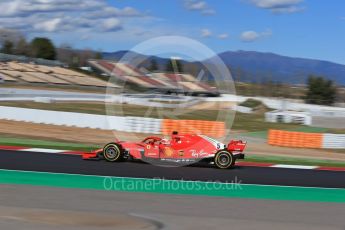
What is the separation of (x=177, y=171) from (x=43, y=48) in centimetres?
9580

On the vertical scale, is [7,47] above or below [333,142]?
above

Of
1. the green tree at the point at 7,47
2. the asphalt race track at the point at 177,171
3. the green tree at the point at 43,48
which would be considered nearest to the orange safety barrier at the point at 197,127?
the asphalt race track at the point at 177,171

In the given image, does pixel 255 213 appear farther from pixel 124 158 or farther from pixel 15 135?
pixel 15 135

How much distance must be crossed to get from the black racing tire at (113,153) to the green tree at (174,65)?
2.45 m

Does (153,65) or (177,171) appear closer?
(177,171)

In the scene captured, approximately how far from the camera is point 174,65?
1439cm

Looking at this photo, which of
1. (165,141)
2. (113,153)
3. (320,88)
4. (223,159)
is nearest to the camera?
(223,159)

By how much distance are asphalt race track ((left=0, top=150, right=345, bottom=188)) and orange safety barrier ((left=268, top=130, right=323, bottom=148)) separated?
850 centimetres

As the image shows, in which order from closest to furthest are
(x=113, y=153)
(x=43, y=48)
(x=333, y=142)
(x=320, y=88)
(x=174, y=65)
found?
(x=113, y=153), (x=174, y=65), (x=333, y=142), (x=320, y=88), (x=43, y=48)

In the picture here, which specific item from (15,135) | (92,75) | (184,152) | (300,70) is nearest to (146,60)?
(184,152)

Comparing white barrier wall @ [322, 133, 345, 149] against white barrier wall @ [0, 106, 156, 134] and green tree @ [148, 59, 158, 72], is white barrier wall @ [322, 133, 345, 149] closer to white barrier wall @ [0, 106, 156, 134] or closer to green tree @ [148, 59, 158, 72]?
white barrier wall @ [0, 106, 156, 134]

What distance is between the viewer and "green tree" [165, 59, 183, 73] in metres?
14.2

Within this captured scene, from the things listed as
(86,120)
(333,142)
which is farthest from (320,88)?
(86,120)

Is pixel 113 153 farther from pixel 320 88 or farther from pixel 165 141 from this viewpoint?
pixel 320 88
